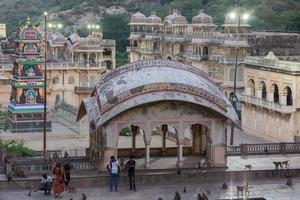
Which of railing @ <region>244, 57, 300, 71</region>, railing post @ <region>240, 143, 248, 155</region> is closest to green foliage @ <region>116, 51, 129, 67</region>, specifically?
railing @ <region>244, 57, 300, 71</region>

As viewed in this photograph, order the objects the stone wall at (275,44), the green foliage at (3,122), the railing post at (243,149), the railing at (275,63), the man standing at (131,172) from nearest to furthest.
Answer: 1. the man standing at (131,172)
2. the railing post at (243,149)
3. the railing at (275,63)
4. the green foliage at (3,122)
5. the stone wall at (275,44)

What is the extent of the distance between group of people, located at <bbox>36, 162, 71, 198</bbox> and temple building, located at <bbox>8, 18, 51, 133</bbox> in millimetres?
19272

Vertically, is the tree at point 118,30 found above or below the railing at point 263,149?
above

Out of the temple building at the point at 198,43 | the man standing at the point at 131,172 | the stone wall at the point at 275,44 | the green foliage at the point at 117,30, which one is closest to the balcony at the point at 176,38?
the temple building at the point at 198,43

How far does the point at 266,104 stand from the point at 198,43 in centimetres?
1963

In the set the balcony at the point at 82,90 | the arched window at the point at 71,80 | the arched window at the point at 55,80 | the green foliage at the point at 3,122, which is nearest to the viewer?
the green foliage at the point at 3,122

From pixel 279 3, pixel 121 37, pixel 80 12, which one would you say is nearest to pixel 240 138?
pixel 279 3

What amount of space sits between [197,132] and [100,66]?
30278 millimetres

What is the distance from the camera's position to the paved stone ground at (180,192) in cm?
2052

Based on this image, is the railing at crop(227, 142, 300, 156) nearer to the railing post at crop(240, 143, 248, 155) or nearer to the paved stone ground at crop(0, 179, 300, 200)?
the railing post at crop(240, 143, 248, 155)

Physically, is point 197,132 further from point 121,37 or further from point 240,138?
point 121,37

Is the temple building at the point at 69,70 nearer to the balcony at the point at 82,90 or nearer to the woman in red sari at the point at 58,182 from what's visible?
the balcony at the point at 82,90

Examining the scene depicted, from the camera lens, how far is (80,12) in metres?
113

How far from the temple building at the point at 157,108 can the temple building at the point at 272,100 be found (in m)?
13.8
